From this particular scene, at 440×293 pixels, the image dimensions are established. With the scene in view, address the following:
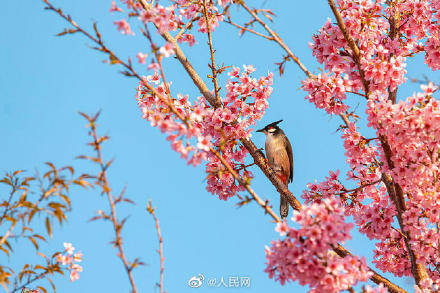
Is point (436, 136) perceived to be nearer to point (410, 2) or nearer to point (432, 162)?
point (432, 162)

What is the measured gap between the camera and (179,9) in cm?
619

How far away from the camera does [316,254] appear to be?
10.3ft

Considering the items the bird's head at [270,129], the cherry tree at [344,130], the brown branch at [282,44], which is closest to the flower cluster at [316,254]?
the cherry tree at [344,130]

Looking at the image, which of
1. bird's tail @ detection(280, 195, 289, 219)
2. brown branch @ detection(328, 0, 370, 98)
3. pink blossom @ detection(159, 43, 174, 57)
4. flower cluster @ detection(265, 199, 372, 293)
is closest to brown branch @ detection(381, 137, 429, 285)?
brown branch @ detection(328, 0, 370, 98)

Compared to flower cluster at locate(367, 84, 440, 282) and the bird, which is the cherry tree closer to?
flower cluster at locate(367, 84, 440, 282)

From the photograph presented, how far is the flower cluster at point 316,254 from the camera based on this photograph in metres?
3.06

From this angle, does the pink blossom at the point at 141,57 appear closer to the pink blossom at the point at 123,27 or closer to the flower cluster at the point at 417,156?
the pink blossom at the point at 123,27

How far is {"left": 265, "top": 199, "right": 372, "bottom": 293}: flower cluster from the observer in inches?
121

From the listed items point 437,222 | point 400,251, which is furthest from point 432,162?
point 400,251

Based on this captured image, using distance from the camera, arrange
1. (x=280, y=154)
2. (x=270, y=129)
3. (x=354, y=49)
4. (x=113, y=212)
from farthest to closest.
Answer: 1. (x=270, y=129)
2. (x=280, y=154)
3. (x=354, y=49)
4. (x=113, y=212)

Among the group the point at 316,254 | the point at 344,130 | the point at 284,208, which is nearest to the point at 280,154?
the point at 284,208

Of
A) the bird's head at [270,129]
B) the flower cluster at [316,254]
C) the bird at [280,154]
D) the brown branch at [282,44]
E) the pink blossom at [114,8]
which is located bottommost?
the flower cluster at [316,254]

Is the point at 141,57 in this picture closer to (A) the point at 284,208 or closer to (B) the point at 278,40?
(B) the point at 278,40

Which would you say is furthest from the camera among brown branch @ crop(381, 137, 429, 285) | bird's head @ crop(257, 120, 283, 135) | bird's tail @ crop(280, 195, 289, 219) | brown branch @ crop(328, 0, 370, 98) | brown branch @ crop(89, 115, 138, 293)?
bird's head @ crop(257, 120, 283, 135)
